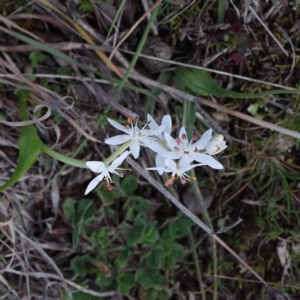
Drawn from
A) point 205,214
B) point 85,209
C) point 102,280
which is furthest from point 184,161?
point 102,280

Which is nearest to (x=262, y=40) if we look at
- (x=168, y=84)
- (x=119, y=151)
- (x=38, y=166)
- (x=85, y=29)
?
(x=168, y=84)

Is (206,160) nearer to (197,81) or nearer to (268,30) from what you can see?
(197,81)

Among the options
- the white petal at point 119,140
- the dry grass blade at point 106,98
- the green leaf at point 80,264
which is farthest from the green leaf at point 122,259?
the white petal at point 119,140

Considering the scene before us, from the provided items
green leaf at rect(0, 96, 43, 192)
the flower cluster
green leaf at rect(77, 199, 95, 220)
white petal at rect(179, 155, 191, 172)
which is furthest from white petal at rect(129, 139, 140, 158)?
green leaf at rect(77, 199, 95, 220)

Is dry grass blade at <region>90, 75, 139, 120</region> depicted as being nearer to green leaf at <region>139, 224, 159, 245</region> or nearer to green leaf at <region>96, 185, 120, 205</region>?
green leaf at <region>96, 185, 120, 205</region>

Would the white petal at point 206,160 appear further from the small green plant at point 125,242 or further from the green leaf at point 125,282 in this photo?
the green leaf at point 125,282

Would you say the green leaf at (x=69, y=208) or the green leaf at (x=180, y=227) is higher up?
the green leaf at (x=180, y=227)
